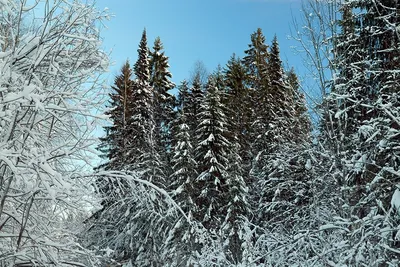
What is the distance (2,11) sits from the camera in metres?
4.07

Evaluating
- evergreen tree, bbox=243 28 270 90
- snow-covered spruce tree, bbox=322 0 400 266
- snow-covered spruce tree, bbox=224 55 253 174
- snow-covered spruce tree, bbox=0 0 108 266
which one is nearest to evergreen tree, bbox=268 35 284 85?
evergreen tree, bbox=243 28 270 90

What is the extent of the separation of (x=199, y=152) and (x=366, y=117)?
1067 cm

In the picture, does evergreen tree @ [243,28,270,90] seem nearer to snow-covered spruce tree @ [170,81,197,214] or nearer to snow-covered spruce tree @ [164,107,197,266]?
snow-covered spruce tree @ [170,81,197,214]

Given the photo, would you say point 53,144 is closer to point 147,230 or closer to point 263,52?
point 147,230

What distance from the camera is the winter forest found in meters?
3.60

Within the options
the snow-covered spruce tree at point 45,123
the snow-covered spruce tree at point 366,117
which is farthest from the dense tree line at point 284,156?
the snow-covered spruce tree at point 45,123

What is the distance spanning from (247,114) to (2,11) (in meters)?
21.4

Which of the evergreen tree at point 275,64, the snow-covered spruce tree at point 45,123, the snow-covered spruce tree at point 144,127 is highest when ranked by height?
→ the evergreen tree at point 275,64

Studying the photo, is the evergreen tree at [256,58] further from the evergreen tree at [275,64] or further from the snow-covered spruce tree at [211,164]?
the snow-covered spruce tree at [211,164]

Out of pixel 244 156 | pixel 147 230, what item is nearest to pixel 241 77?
pixel 244 156

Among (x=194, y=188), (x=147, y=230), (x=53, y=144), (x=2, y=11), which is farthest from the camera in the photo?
(x=194, y=188)

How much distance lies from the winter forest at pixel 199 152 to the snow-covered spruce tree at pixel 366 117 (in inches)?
2.1

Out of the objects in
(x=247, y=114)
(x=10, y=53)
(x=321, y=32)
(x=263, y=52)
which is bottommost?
(x=10, y=53)

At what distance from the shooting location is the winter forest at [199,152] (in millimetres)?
3602
